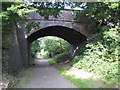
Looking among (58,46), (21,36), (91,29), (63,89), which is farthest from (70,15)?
(58,46)

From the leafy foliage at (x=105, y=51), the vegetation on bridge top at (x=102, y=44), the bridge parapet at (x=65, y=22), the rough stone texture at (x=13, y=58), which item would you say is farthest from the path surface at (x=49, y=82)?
the bridge parapet at (x=65, y=22)

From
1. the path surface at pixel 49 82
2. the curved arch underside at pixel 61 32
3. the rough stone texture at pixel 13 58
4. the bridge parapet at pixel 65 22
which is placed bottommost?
the path surface at pixel 49 82

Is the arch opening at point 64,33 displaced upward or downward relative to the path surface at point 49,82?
upward

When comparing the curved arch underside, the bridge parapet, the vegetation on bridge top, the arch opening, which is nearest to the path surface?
the vegetation on bridge top

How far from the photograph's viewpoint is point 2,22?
541cm

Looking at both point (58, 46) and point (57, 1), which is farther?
point (58, 46)

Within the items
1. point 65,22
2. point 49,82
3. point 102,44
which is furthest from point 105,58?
point 65,22

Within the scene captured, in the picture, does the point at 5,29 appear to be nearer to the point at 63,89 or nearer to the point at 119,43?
the point at 63,89

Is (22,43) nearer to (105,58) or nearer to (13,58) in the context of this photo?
(13,58)

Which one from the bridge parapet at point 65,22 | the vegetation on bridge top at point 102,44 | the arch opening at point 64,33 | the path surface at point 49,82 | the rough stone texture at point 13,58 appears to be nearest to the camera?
the path surface at point 49,82

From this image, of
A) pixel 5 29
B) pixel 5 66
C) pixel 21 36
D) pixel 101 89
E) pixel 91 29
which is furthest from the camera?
pixel 91 29

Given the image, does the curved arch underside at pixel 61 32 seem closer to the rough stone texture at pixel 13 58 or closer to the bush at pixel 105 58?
the bush at pixel 105 58

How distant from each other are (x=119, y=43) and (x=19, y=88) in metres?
6.04

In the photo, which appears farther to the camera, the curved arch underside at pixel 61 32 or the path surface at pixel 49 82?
the curved arch underside at pixel 61 32
